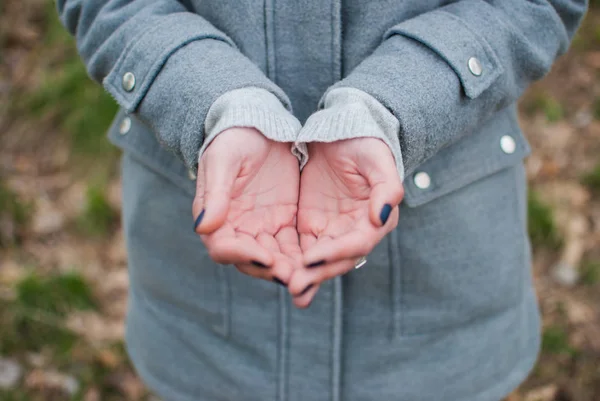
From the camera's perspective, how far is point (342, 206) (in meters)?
0.90

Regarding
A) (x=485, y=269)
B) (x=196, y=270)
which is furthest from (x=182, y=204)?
(x=485, y=269)

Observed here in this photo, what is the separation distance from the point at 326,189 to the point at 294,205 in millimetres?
52

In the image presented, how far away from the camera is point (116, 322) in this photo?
7.58 ft

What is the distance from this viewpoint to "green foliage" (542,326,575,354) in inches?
82.8

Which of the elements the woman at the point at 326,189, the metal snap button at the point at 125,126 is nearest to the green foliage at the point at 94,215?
the woman at the point at 326,189

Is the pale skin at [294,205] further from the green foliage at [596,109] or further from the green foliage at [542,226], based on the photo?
the green foliage at [596,109]

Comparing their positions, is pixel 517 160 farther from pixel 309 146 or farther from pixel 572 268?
pixel 572 268

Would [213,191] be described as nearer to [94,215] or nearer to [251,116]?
[251,116]

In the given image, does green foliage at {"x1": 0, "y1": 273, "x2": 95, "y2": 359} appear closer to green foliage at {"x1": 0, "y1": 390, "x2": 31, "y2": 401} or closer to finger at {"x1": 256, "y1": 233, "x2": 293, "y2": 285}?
green foliage at {"x1": 0, "y1": 390, "x2": 31, "y2": 401}

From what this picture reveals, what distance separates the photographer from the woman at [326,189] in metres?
0.87

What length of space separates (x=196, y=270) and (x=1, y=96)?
2217 millimetres

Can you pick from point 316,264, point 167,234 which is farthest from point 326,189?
point 167,234

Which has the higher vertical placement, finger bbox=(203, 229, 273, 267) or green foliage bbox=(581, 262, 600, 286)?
finger bbox=(203, 229, 273, 267)

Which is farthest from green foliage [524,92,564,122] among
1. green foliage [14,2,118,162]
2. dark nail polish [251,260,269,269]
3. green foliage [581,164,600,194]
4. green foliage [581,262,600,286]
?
dark nail polish [251,260,269,269]
